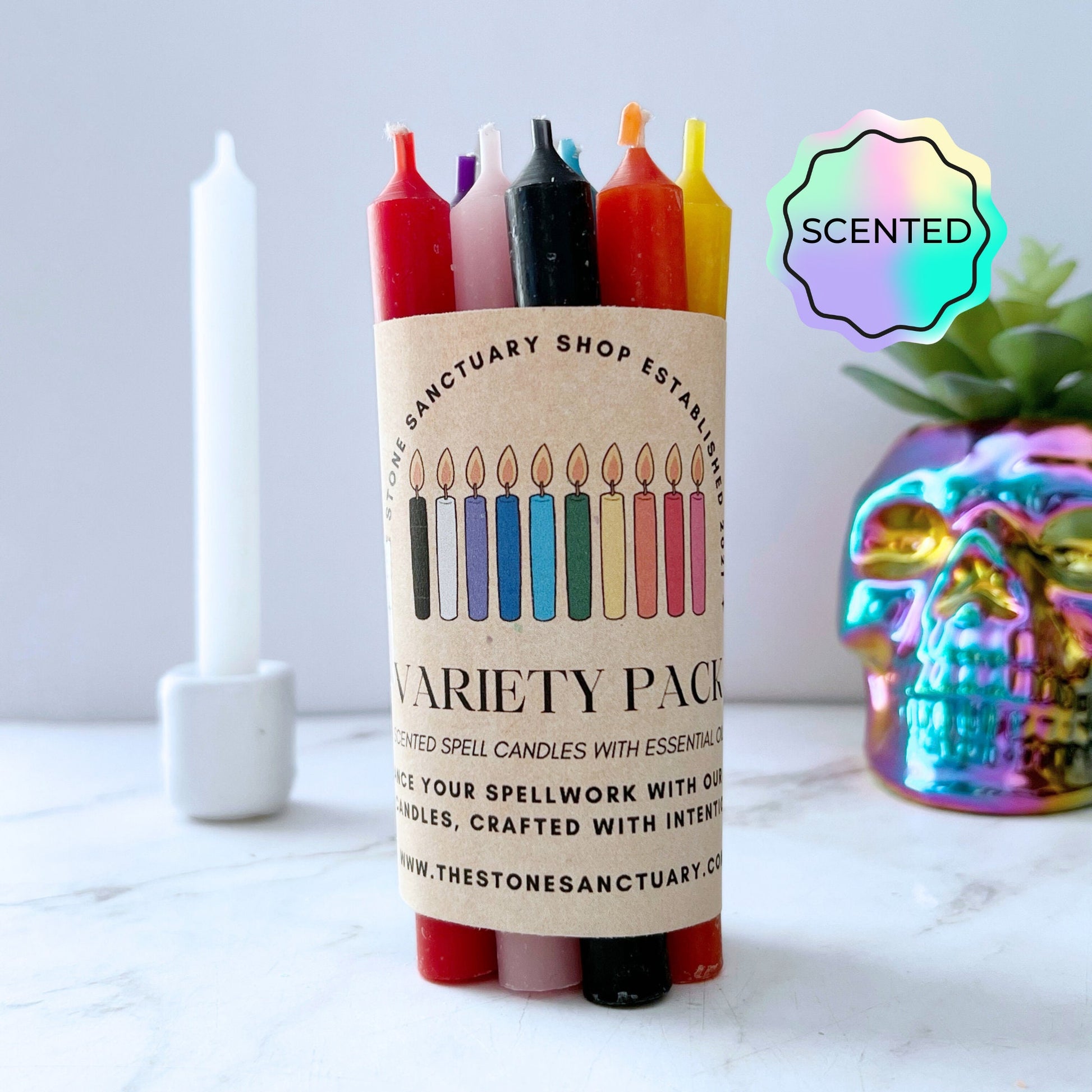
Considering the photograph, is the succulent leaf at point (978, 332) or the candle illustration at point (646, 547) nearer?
the candle illustration at point (646, 547)

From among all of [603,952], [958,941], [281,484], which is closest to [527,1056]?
[603,952]

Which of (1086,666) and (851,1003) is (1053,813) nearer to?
(1086,666)

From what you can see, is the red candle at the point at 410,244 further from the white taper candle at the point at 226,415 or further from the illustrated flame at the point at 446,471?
the white taper candle at the point at 226,415

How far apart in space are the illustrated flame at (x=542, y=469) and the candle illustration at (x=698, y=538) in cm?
4

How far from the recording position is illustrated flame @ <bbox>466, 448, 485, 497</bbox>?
0.26 metres

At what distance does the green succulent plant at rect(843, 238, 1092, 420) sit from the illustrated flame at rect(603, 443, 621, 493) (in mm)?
241

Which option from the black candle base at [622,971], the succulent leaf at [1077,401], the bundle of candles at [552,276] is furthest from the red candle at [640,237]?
the succulent leaf at [1077,401]

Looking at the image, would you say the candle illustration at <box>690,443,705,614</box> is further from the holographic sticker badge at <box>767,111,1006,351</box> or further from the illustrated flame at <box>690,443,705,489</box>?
the holographic sticker badge at <box>767,111,1006,351</box>

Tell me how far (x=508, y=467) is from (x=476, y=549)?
22mm

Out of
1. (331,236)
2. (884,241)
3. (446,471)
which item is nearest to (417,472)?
Answer: (446,471)

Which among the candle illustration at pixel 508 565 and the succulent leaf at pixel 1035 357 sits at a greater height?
the succulent leaf at pixel 1035 357

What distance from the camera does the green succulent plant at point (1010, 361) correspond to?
1.40ft

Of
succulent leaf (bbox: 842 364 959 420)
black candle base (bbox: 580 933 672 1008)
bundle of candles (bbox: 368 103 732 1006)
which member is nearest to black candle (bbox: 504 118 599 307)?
bundle of candles (bbox: 368 103 732 1006)

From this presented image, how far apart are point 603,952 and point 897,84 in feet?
1.57
